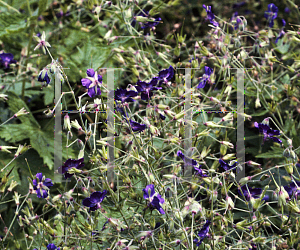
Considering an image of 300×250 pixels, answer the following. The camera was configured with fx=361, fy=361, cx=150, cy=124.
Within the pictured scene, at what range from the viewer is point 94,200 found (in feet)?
3.41

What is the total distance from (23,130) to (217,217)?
3.19 ft

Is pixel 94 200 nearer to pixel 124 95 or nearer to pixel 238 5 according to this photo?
pixel 124 95

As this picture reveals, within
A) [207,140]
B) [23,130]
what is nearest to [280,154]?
[207,140]

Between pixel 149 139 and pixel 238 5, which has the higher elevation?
pixel 238 5

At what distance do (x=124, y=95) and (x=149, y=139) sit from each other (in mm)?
161

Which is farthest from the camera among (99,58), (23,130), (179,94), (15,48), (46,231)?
(15,48)

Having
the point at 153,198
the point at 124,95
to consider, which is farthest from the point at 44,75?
the point at 153,198

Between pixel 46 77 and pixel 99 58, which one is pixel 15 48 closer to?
pixel 99 58

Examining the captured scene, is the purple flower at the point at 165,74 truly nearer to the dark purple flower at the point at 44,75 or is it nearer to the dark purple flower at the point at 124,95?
the dark purple flower at the point at 124,95

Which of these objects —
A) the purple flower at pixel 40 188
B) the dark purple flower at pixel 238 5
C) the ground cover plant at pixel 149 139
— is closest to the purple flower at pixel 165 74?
the ground cover plant at pixel 149 139

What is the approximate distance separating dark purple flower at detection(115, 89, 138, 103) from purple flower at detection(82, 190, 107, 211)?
272mm

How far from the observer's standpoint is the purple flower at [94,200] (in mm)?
1027

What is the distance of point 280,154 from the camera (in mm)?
1441

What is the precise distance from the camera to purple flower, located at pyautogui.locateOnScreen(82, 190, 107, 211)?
1027mm
